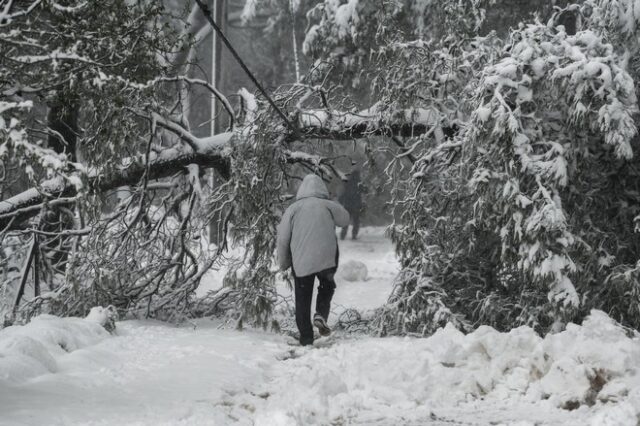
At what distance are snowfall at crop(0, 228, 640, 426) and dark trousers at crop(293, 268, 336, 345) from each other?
68 cm

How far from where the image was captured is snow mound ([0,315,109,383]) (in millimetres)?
3775

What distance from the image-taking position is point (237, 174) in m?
6.87

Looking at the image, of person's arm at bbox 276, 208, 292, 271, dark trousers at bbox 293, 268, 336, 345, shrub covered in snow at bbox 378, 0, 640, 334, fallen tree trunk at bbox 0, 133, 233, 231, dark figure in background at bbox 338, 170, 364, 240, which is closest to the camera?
shrub covered in snow at bbox 378, 0, 640, 334

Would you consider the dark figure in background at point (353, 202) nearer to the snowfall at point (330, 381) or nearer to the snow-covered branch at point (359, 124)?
the snow-covered branch at point (359, 124)

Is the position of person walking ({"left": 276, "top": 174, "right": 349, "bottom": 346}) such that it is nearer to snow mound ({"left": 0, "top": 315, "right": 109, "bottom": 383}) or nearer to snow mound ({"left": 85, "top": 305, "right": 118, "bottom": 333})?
snow mound ({"left": 85, "top": 305, "right": 118, "bottom": 333})

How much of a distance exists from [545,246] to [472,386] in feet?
6.50

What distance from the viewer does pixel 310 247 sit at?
19.8 ft

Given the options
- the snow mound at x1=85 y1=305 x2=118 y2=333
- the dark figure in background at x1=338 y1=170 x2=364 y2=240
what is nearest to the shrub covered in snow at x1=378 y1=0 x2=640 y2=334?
the snow mound at x1=85 y1=305 x2=118 y2=333

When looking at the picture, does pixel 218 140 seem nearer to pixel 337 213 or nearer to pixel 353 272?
pixel 337 213

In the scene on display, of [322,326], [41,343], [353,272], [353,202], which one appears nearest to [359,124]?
[322,326]

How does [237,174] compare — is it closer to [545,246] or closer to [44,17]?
[44,17]

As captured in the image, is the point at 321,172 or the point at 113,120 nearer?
the point at 113,120

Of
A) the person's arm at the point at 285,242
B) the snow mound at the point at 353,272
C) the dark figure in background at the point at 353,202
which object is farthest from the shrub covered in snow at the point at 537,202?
the dark figure in background at the point at 353,202

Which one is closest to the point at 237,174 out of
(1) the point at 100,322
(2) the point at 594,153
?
(1) the point at 100,322
